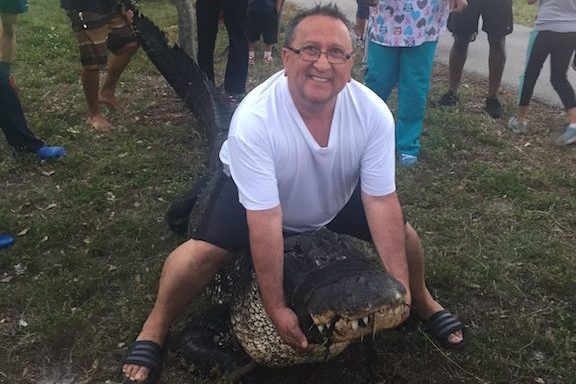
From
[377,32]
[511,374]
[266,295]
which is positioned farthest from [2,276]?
[377,32]

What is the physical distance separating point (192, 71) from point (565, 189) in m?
2.52

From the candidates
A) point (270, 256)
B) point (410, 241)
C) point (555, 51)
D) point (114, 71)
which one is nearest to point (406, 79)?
point (555, 51)

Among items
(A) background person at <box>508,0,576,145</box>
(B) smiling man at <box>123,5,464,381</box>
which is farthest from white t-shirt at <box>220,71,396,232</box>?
(A) background person at <box>508,0,576,145</box>

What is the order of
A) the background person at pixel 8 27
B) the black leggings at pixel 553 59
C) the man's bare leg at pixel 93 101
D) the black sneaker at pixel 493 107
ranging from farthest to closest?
the black sneaker at pixel 493 107 < the black leggings at pixel 553 59 < the man's bare leg at pixel 93 101 < the background person at pixel 8 27

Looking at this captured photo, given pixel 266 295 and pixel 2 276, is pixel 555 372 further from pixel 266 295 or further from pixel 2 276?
pixel 2 276

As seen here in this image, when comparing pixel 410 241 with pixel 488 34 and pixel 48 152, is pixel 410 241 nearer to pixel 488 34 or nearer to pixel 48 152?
pixel 48 152

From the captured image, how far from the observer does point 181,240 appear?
339 cm

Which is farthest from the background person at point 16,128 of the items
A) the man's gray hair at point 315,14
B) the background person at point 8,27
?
the man's gray hair at point 315,14

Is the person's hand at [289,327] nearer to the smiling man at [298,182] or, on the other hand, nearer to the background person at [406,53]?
the smiling man at [298,182]

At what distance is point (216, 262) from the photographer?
2.40 m

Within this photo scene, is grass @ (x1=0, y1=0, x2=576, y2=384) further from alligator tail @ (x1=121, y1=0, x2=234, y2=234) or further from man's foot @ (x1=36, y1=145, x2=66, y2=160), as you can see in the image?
alligator tail @ (x1=121, y1=0, x2=234, y2=234)

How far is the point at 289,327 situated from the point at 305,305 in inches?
4.1

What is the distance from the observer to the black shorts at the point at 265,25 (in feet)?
21.2

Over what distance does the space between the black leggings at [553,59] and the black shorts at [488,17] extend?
37 cm
